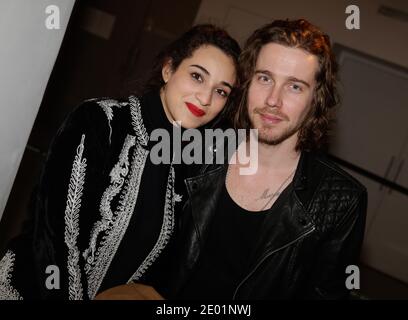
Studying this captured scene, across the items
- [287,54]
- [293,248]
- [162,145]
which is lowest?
[293,248]

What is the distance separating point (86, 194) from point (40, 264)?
0.30 metres

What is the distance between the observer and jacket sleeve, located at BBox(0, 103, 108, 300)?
1.49 metres

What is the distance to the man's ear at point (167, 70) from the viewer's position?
198 cm

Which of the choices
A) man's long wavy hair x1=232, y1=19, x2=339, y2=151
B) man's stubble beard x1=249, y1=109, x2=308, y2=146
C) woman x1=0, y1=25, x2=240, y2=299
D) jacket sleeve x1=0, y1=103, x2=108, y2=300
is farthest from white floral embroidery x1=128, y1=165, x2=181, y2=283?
man's long wavy hair x1=232, y1=19, x2=339, y2=151

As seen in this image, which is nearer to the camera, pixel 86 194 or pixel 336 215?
pixel 86 194

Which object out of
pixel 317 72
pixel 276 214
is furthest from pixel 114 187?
pixel 317 72

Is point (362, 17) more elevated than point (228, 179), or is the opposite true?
point (362, 17)

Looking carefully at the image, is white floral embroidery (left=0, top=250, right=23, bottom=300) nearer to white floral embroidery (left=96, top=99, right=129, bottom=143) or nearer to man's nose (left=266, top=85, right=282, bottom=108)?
white floral embroidery (left=96, top=99, right=129, bottom=143)

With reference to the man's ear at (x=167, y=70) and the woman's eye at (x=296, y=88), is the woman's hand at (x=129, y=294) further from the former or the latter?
the woman's eye at (x=296, y=88)

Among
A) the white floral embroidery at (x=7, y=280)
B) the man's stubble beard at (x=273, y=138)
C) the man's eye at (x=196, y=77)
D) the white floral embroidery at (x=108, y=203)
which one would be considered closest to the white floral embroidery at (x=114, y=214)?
the white floral embroidery at (x=108, y=203)

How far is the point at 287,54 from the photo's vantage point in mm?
2098
